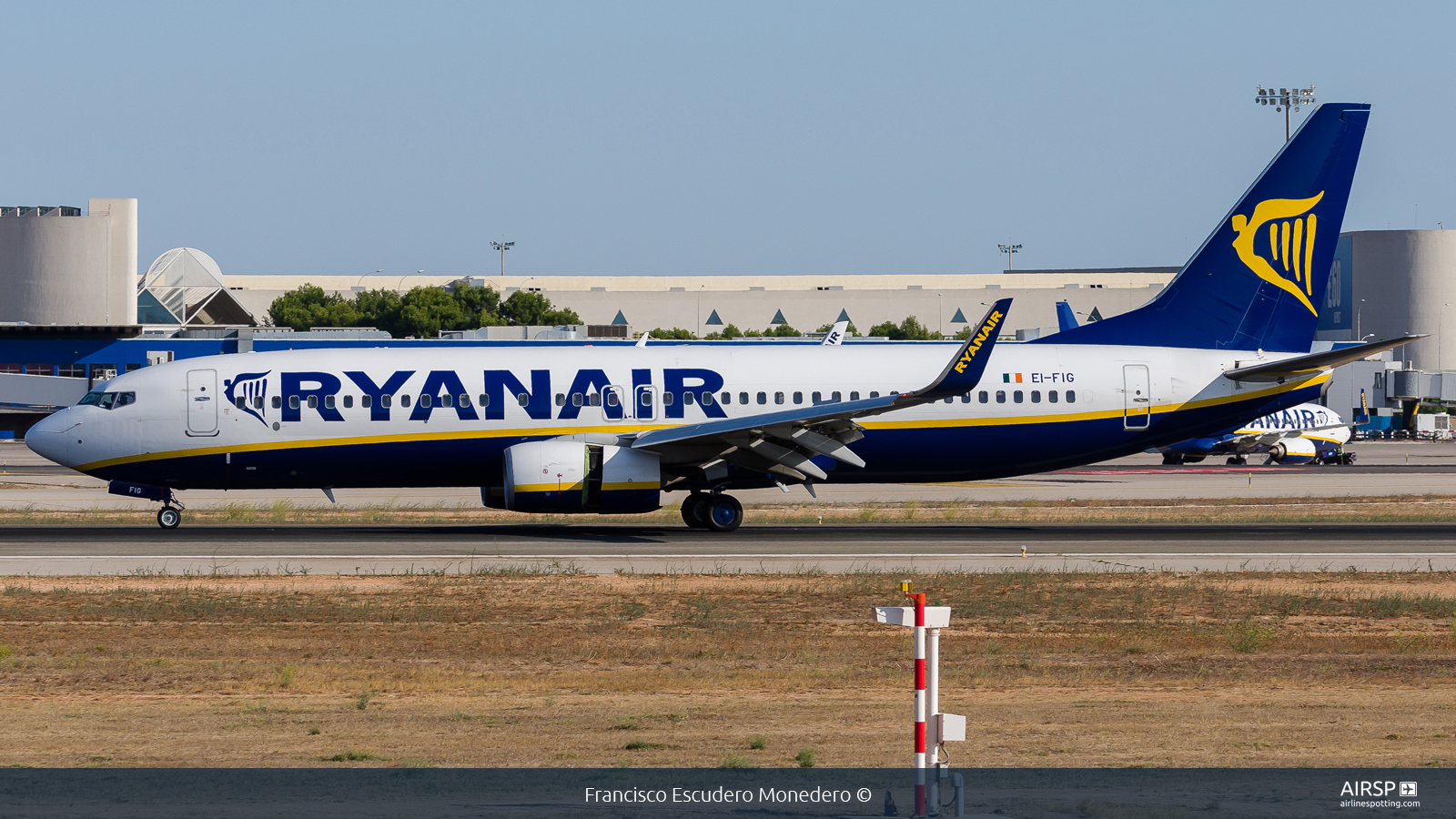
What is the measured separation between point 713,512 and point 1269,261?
1486 cm

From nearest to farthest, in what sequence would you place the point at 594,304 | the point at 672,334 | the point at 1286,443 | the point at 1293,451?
1. the point at 1293,451
2. the point at 1286,443
3. the point at 672,334
4. the point at 594,304

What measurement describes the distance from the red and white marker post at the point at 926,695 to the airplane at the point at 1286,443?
64.9 metres

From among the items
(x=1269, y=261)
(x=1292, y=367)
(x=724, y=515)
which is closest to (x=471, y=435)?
(x=724, y=515)

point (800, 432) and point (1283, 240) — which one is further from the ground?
point (1283, 240)

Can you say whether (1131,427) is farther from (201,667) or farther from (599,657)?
(201,667)

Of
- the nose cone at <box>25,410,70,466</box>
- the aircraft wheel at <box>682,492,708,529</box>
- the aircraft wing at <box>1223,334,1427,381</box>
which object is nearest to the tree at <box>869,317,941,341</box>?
the aircraft wing at <box>1223,334,1427,381</box>

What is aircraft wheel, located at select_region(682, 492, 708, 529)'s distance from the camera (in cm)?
3262

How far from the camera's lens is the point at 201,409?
103ft

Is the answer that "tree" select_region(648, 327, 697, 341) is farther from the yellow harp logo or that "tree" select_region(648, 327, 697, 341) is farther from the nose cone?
the nose cone

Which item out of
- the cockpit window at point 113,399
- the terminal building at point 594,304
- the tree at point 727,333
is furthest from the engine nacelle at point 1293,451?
the tree at point 727,333

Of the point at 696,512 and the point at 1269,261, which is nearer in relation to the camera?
the point at 696,512

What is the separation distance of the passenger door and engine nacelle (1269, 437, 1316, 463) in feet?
188

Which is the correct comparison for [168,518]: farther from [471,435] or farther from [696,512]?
[696,512]
